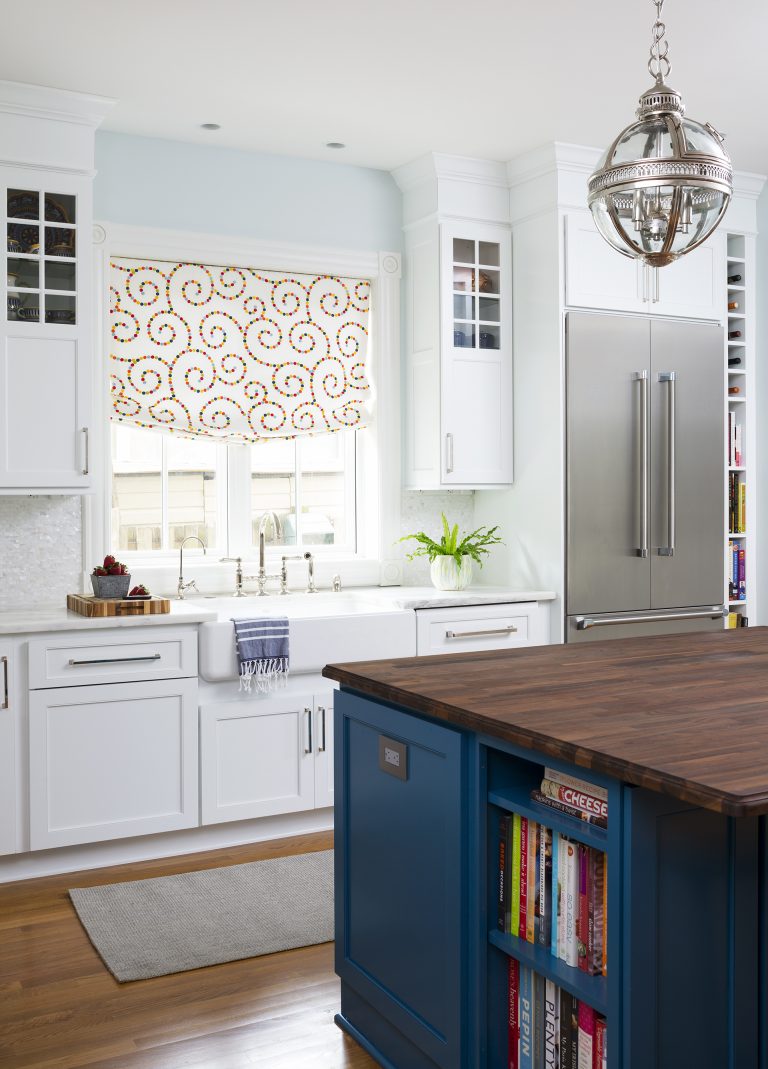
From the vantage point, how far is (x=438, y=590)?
4.84 meters

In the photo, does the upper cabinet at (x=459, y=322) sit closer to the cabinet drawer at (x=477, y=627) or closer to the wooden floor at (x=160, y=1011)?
the cabinet drawer at (x=477, y=627)

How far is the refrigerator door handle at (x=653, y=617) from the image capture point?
15.4 feet

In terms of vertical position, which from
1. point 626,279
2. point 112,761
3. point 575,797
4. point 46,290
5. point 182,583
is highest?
point 626,279

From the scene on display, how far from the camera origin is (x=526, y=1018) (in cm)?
205

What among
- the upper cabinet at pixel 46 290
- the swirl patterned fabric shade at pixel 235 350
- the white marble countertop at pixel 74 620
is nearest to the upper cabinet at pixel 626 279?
the swirl patterned fabric shade at pixel 235 350

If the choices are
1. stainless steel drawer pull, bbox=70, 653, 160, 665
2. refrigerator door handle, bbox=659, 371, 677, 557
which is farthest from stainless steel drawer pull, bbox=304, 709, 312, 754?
refrigerator door handle, bbox=659, 371, 677, 557

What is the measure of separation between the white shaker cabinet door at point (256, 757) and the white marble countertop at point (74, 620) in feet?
1.22

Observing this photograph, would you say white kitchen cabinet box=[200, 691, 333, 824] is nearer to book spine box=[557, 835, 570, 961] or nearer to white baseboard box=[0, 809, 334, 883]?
white baseboard box=[0, 809, 334, 883]

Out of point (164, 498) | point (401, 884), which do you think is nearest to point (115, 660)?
point (164, 498)

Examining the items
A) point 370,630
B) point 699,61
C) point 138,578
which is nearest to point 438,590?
point 370,630

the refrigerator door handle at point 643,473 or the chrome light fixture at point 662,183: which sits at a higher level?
the chrome light fixture at point 662,183

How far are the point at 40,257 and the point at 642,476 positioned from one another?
2.76 m

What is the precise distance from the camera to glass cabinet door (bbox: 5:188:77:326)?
3.91m

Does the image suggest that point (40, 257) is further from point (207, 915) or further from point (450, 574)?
point (207, 915)
